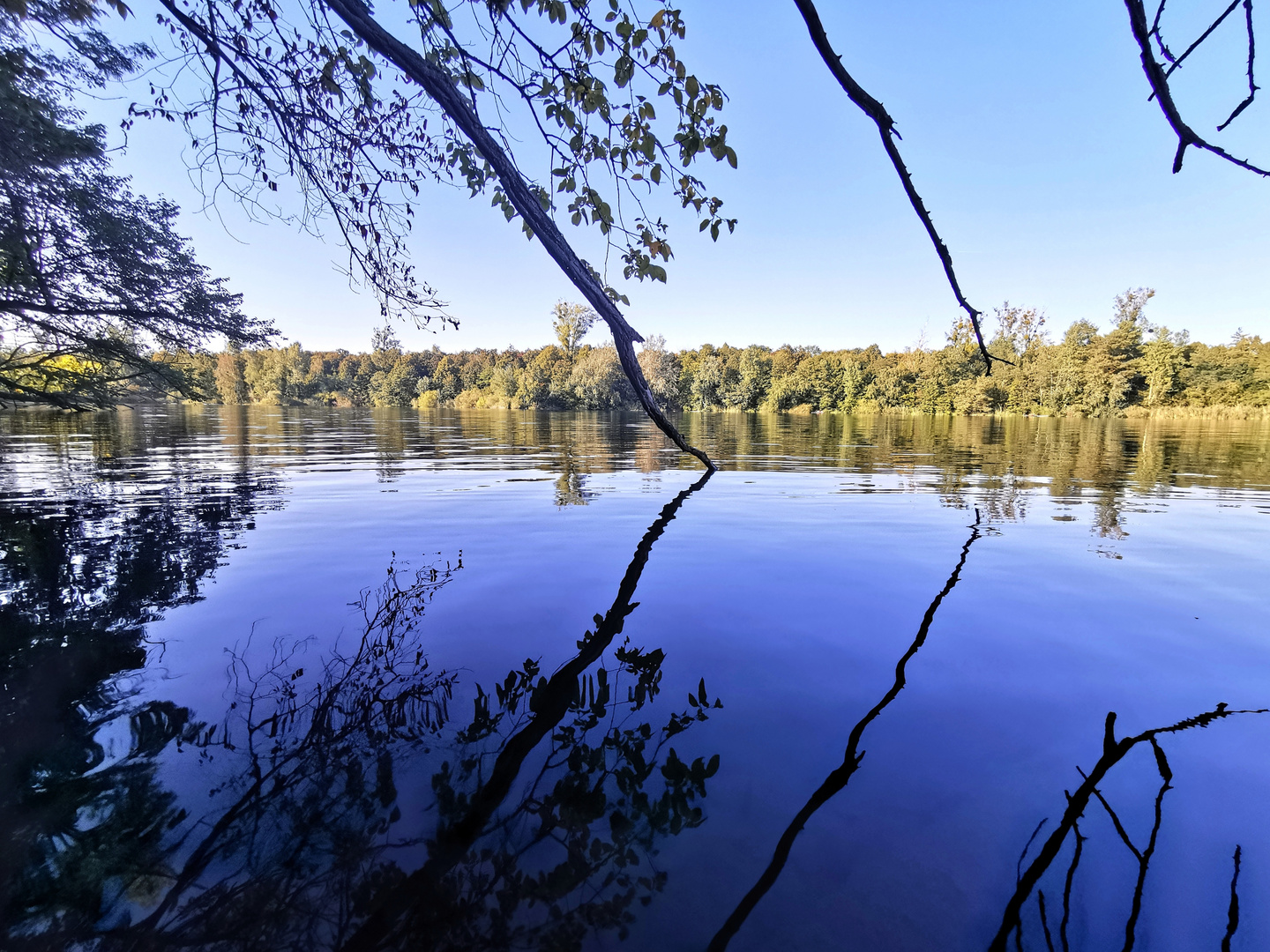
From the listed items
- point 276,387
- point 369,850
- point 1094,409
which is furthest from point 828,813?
point 276,387

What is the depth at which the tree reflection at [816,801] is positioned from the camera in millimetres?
1831

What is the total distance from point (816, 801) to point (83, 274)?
1689 centimetres

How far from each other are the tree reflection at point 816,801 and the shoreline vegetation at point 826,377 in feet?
56.9

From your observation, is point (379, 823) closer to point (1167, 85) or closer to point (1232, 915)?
point (1232, 915)

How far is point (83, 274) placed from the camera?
1185 centimetres

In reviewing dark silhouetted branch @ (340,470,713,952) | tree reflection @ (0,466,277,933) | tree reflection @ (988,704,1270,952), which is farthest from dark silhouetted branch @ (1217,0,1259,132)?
tree reflection @ (0,466,277,933)

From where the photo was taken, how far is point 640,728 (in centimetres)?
298

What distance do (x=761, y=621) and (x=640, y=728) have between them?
6.06 ft

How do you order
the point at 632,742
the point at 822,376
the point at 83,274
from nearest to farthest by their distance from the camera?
the point at 632,742
the point at 83,274
the point at 822,376

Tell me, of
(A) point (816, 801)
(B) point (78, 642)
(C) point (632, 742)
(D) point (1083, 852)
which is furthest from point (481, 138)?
(D) point (1083, 852)

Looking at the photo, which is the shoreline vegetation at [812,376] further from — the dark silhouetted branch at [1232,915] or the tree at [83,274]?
the dark silhouetted branch at [1232,915]

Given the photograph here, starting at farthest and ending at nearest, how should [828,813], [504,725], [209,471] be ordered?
[209,471] < [504,725] < [828,813]

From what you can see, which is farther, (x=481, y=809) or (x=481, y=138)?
(x=481, y=138)

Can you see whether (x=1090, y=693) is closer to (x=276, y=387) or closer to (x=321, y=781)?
(x=321, y=781)
